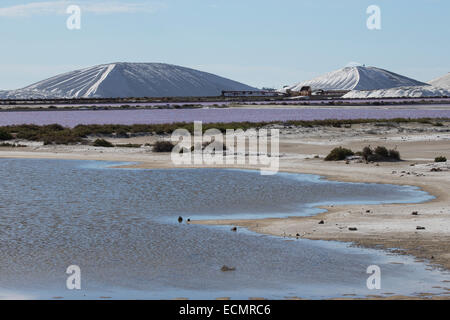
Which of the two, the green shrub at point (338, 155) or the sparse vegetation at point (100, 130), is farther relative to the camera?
the sparse vegetation at point (100, 130)

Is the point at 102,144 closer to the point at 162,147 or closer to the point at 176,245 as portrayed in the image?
the point at 162,147

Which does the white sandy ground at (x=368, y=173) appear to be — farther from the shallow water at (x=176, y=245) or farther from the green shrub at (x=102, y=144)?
the green shrub at (x=102, y=144)

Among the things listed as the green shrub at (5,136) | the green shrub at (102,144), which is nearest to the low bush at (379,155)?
the green shrub at (102,144)

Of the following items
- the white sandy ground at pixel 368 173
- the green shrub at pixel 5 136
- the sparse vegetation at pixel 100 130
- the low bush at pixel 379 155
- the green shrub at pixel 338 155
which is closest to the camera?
the white sandy ground at pixel 368 173

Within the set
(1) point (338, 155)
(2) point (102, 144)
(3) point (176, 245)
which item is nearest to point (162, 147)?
(2) point (102, 144)

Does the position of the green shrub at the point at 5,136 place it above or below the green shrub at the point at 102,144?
above

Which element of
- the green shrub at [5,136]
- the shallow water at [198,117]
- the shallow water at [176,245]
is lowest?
the shallow water at [176,245]

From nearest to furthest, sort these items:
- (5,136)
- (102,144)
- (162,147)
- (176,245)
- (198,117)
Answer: (176,245)
(162,147)
(102,144)
(5,136)
(198,117)

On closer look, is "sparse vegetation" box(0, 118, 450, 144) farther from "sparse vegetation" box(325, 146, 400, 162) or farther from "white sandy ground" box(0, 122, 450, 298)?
"sparse vegetation" box(325, 146, 400, 162)

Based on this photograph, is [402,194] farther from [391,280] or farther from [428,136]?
[428,136]
